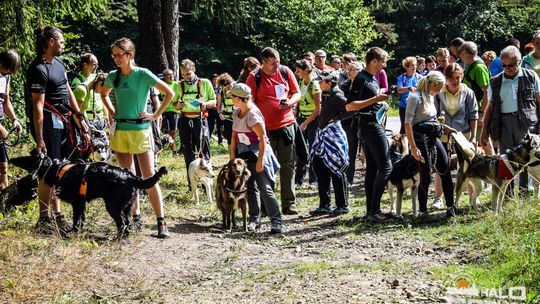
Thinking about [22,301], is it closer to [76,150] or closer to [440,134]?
[76,150]

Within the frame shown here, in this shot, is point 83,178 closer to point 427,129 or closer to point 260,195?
point 260,195

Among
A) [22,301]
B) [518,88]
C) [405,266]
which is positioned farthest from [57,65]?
[518,88]

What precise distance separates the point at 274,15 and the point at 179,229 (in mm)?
24357

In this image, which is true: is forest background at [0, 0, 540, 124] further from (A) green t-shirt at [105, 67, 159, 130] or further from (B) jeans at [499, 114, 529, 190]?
(B) jeans at [499, 114, 529, 190]

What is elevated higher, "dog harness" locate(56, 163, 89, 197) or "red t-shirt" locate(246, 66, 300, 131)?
"red t-shirt" locate(246, 66, 300, 131)

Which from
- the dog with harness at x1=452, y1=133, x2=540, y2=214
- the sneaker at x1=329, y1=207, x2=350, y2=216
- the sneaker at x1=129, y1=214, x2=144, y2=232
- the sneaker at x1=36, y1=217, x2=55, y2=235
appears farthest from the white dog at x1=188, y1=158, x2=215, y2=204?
the dog with harness at x1=452, y1=133, x2=540, y2=214

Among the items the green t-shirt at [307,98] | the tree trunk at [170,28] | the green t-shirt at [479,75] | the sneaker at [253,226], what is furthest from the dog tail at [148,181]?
the tree trunk at [170,28]

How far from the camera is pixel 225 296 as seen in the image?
18.8 ft

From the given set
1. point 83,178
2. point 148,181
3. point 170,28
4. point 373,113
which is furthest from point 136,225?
point 170,28

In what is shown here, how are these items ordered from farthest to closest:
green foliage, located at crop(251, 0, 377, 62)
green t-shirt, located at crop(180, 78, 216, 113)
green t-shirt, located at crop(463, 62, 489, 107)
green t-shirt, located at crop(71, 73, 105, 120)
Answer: green foliage, located at crop(251, 0, 377, 62), green t-shirt, located at crop(180, 78, 216, 113), green t-shirt, located at crop(463, 62, 489, 107), green t-shirt, located at crop(71, 73, 105, 120)

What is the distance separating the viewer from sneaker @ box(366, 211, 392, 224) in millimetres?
8477

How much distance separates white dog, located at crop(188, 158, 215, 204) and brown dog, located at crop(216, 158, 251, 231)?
165cm

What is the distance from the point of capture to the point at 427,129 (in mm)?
→ 8102

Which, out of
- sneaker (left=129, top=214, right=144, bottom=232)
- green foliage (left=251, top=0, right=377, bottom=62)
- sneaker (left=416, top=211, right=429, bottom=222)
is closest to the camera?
sneaker (left=129, top=214, right=144, bottom=232)
